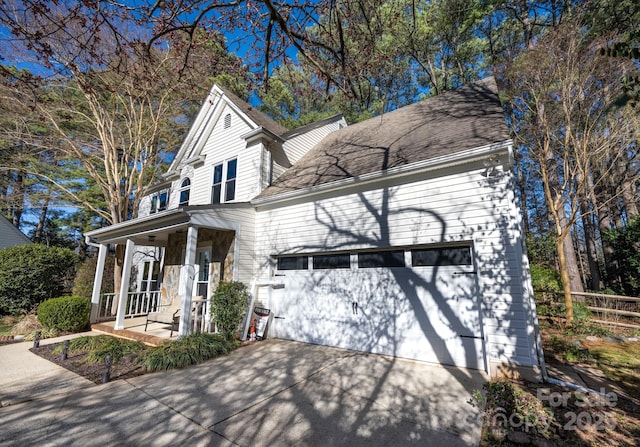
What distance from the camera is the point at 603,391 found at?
4031 mm

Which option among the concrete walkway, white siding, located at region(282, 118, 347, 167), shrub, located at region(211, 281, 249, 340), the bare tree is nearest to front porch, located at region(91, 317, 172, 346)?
shrub, located at region(211, 281, 249, 340)

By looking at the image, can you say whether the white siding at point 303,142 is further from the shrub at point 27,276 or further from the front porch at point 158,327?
the shrub at point 27,276

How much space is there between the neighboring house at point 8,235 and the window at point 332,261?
Result: 20419mm

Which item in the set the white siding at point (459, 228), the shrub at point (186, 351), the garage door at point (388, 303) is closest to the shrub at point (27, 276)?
the shrub at point (186, 351)

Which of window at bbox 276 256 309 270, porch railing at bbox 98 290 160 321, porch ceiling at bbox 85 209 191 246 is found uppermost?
porch ceiling at bbox 85 209 191 246

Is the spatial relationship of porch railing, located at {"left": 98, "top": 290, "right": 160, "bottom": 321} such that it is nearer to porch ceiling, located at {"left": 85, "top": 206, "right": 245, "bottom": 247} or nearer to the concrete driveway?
porch ceiling, located at {"left": 85, "top": 206, "right": 245, "bottom": 247}

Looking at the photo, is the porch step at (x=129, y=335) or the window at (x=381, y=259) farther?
the porch step at (x=129, y=335)

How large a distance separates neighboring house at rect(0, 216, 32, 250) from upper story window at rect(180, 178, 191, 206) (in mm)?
13020

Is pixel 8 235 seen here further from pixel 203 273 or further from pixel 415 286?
pixel 415 286

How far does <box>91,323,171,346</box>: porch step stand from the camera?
22.6 feet

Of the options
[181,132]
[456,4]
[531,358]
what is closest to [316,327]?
[531,358]

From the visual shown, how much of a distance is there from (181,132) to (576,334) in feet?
62.5

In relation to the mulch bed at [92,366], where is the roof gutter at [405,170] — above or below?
above

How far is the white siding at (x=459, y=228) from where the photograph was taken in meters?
4.63
